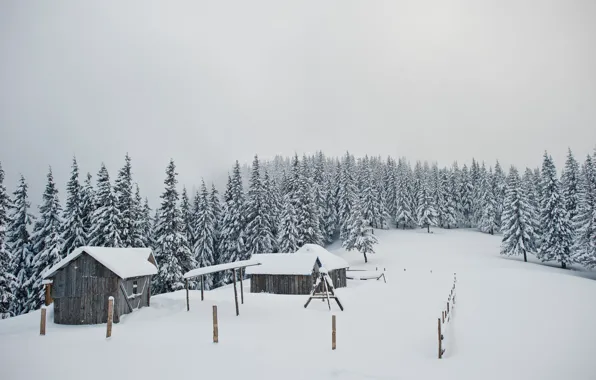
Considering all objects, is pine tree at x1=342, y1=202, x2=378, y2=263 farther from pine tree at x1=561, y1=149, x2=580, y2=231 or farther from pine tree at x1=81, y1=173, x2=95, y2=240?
pine tree at x1=81, y1=173, x2=95, y2=240

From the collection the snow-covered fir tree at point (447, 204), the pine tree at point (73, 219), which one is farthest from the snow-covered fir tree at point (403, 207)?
the pine tree at point (73, 219)

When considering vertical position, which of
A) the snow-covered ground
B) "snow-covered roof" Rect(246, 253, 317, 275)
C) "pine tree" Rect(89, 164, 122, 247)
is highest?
"pine tree" Rect(89, 164, 122, 247)

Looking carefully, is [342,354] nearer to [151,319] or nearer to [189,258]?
[151,319]

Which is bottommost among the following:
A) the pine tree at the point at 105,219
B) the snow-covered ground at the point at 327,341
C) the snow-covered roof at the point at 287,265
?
the snow-covered ground at the point at 327,341

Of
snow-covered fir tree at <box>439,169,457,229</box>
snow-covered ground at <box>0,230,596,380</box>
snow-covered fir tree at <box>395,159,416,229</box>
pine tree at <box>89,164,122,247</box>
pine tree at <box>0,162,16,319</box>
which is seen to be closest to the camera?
snow-covered ground at <box>0,230,596,380</box>

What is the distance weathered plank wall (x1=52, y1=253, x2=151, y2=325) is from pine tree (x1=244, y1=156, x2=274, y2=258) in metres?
25.8

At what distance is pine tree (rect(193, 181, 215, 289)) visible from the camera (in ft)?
160

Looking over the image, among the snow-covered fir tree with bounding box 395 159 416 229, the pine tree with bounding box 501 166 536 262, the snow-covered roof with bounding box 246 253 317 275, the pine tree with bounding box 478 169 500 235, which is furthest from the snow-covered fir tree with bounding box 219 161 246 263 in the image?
the pine tree with bounding box 478 169 500 235

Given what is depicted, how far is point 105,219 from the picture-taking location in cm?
3516

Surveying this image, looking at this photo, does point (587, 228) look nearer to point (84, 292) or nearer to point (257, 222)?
point (257, 222)

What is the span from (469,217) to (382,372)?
87.1 meters

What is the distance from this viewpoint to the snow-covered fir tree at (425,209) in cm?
7700

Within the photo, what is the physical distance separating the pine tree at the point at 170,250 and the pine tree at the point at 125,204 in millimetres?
3341

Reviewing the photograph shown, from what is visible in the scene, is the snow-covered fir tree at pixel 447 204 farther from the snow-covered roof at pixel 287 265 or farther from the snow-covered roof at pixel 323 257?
the snow-covered roof at pixel 287 265
